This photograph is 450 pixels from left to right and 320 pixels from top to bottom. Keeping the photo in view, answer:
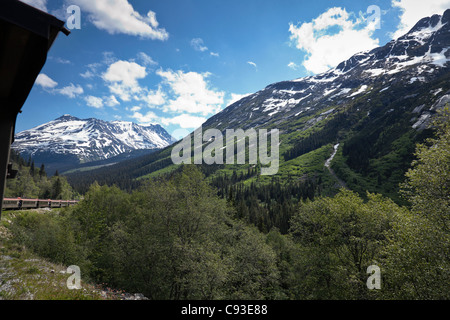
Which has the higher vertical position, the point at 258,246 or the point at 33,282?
the point at 33,282

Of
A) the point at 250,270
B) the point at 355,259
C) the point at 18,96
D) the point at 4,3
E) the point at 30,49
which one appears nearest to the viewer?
the point at 4,3

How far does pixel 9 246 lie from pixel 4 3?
25.1m

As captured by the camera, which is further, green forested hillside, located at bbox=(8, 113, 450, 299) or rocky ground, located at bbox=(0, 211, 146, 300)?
green forested hillside, located at bbox=(8, 113, 450, 299)

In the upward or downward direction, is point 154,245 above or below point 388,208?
below

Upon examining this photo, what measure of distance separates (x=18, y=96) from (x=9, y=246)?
2303 cm

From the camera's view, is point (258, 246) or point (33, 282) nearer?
point (33, 282)

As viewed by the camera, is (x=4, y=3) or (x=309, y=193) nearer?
→ (x=4, y=3)

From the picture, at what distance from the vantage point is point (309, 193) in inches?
6235

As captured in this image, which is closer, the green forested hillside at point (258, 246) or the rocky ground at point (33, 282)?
the rocky ground at point (33, 282)

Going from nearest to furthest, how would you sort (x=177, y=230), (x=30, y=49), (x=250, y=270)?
(x=30, y=49)
(x=250, y=270)
(x=177, y=230)

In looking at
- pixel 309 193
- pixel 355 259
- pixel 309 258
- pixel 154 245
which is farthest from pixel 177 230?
pixel 309 193
